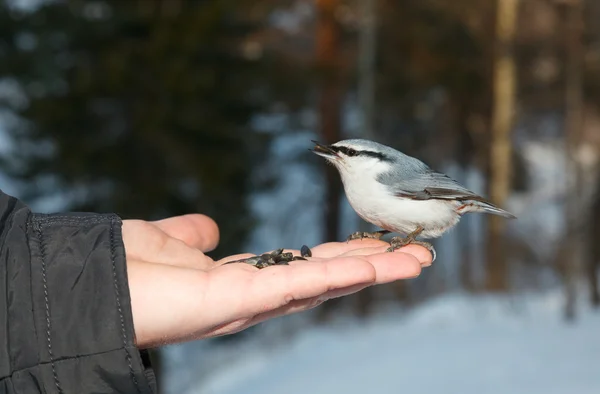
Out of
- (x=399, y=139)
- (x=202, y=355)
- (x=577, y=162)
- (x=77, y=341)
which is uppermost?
(x=399, y=139)

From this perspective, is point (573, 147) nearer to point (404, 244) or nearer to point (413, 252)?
point (404, 244)

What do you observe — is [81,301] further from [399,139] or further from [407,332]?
[399,139]

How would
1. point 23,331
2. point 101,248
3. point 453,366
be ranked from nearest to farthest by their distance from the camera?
point 23,331 → point 101,248 → point 453,366

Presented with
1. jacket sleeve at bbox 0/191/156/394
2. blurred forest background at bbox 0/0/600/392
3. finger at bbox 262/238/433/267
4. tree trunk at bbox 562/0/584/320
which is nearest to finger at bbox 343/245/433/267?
finger at bbox 262/238/433/267

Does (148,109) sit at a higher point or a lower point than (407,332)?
higher

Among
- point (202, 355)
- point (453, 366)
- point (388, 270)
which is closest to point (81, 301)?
point (388, 270)

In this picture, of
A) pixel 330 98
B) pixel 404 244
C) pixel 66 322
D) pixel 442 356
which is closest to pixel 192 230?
pixel 404 244

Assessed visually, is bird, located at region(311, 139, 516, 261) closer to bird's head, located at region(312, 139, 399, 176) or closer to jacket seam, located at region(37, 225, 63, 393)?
bird's head, located at region(312, 139, 399, 176)
